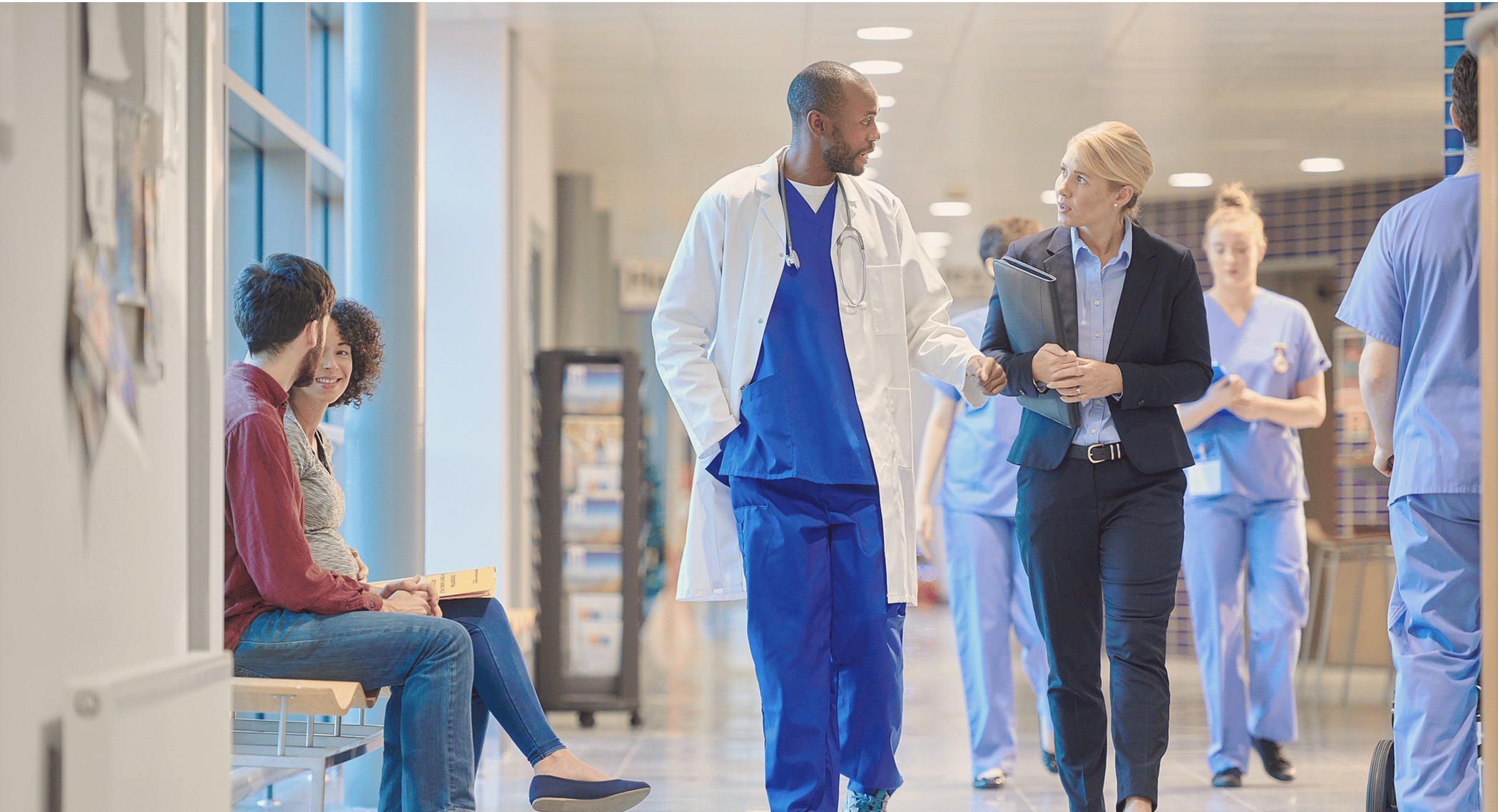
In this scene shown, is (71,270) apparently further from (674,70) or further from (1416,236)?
(674,70)

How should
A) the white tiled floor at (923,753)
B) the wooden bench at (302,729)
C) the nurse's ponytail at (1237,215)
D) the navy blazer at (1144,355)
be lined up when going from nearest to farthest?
1. the wooden bench at (302,729)
2. the navy blazer at (1144,355)
3. the white tiled floor at (923,753)
4. the nurse's ponytail at (1237,215)

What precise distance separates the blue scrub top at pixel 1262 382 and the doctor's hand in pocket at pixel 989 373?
1.56 metres

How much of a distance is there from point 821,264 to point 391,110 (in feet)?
5.50

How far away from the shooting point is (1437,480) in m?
2.53

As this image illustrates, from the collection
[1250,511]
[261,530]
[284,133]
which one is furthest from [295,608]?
[1250,511]

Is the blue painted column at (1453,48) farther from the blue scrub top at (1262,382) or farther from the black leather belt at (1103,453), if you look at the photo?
the black leather belt at (1103,453)

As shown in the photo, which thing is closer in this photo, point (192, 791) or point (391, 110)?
point (192, 791)

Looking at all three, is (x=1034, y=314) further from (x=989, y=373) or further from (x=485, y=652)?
(x=485, y=652)

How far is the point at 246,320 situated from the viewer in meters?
2.65

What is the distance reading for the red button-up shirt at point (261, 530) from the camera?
2.45 m

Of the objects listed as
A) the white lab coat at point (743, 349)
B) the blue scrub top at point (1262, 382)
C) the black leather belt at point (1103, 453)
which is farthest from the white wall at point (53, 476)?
the blue scrub top at point (1262, 382)

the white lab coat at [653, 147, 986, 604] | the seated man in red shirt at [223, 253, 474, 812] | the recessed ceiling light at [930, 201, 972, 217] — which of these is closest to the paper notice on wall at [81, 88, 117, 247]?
the seated man in red shirt at [223, 253, 474, 812]

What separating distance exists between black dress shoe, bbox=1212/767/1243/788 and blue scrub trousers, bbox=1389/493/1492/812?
57.1 inches

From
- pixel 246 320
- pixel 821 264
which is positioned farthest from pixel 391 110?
pixel 821 264
